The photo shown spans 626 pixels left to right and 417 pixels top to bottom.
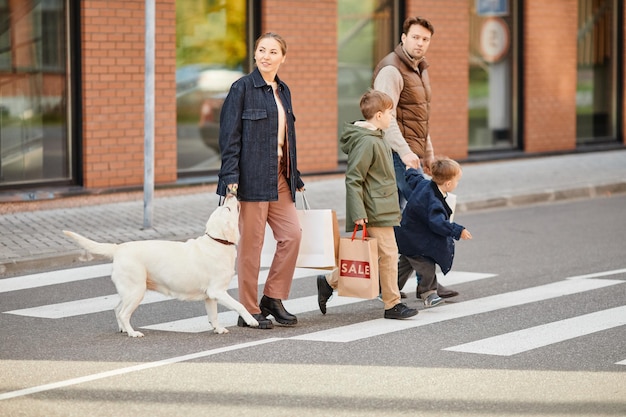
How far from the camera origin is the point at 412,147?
991cm

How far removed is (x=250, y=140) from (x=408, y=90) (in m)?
1.74

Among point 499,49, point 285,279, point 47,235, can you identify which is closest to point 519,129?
point 499,49

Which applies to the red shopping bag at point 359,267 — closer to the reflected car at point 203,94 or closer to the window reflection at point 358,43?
the reflected car at point 203,94

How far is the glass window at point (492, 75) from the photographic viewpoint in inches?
795

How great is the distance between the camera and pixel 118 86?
1505 cm

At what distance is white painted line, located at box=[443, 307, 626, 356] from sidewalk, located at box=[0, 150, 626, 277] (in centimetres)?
470

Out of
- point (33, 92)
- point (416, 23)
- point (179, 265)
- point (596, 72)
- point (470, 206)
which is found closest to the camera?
point (179, 265)

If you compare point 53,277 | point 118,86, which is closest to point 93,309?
point 53,277

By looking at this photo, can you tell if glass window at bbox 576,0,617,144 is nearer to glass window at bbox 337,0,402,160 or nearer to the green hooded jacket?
glass window at bbox 337,0,402,160

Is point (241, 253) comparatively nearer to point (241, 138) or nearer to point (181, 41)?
point (241, 138)

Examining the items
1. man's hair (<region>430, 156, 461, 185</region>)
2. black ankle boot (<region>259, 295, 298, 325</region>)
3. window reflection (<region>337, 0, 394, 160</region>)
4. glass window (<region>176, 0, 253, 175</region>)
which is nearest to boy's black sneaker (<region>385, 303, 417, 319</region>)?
black ankle boot (<region>259, 295, 298, 325</region>)

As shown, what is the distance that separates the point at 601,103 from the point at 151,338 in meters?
16.0

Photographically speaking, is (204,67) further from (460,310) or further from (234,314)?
(460,310)

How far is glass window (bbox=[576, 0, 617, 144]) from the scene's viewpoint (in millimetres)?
22281
